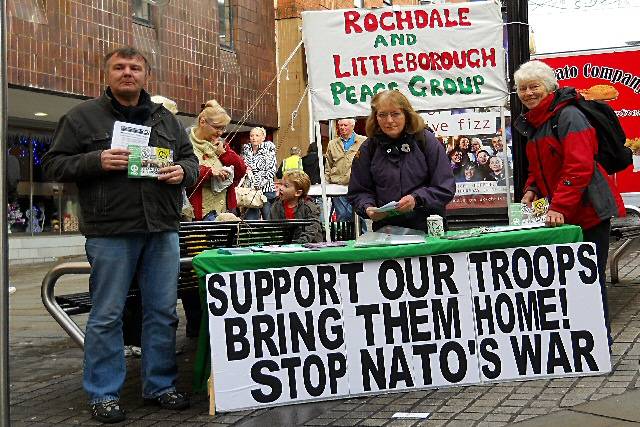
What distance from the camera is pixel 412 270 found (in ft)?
16.1

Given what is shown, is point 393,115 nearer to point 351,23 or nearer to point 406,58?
point 406,58

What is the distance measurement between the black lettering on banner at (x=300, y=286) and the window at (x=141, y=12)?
1344 cm

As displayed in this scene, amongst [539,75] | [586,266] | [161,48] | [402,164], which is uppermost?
[161,48]

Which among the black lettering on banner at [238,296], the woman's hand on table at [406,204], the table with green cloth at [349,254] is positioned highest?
the woman's hand on table at [406,204]

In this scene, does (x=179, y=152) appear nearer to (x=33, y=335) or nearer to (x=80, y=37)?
(x=33, y=335)

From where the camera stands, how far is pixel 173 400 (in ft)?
15.7

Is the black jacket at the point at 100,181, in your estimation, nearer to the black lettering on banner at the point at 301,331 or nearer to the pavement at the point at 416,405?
the black lettering on banner at the point at 301,331

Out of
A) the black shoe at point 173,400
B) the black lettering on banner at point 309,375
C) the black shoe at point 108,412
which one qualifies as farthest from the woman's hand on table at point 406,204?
the black shoe at point 108,412

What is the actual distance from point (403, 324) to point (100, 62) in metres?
12.7

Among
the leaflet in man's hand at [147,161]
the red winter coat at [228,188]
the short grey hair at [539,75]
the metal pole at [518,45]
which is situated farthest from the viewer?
the metal pole at [518,45]

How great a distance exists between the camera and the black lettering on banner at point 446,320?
4.93m

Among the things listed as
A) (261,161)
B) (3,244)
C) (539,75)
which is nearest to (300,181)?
(539,75)

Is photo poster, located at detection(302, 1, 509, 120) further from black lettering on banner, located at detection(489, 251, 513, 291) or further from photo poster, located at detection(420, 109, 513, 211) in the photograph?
black lettering on banner, located at detection(489, 251, 513, 291)

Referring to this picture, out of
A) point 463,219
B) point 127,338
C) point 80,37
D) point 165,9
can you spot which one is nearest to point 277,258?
point 127,338
